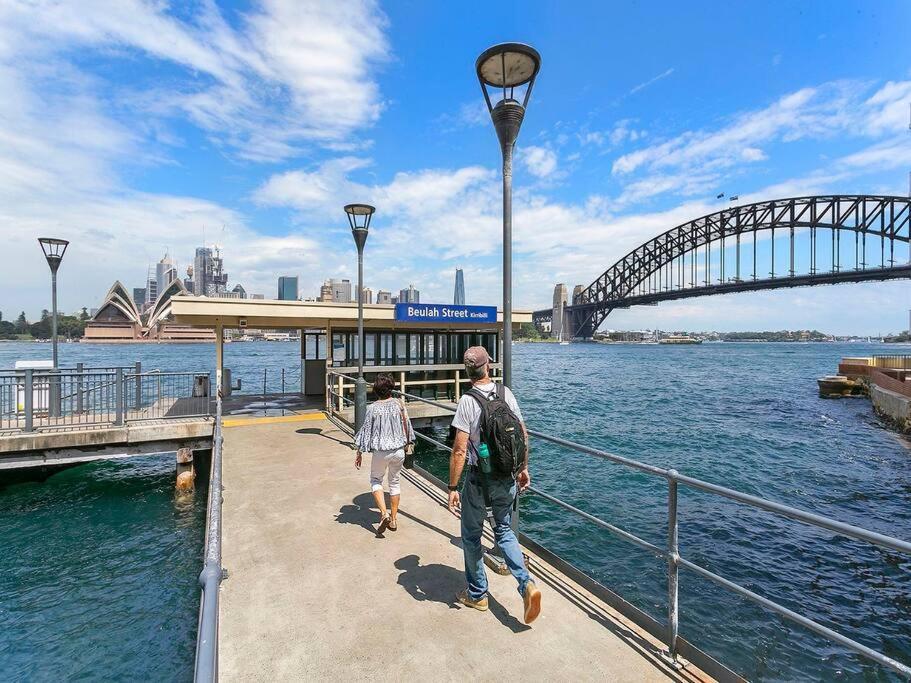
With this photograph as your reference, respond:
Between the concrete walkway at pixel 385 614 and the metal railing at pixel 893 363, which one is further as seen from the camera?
the metal railing at pixel 893 363

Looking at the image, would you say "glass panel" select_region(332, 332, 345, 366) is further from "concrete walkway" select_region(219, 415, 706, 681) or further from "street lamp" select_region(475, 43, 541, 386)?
"street lamp" select_region(475, 43, 541, 386)

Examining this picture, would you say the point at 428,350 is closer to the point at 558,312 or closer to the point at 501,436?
the point at 501,436

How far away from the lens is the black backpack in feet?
11.0

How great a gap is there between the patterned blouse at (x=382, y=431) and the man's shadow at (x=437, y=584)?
3.80ft

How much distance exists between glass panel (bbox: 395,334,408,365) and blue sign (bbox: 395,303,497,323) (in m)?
2.06

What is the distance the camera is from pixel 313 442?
9.24 metres

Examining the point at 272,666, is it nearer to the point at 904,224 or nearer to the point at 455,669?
the point at 455,669

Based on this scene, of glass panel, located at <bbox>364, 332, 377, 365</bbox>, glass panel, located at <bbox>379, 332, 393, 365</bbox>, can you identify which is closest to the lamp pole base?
glass panel, located at <bbox>364, 332, 377, 365</bbox>

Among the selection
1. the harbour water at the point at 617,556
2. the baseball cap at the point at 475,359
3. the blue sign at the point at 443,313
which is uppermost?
the blue sign at the point at 443,313

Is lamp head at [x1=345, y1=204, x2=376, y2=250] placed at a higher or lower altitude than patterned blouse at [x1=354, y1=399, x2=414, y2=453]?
higher

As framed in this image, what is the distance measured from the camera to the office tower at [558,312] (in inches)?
5300

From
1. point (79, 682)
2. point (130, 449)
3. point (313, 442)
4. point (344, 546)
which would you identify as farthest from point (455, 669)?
point (130, 449)

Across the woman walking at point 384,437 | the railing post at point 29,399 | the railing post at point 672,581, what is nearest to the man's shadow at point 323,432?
the woman walking at point 384,437

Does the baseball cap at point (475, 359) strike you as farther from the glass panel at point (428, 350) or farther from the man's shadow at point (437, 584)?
the glass panel at point (428, 350)
